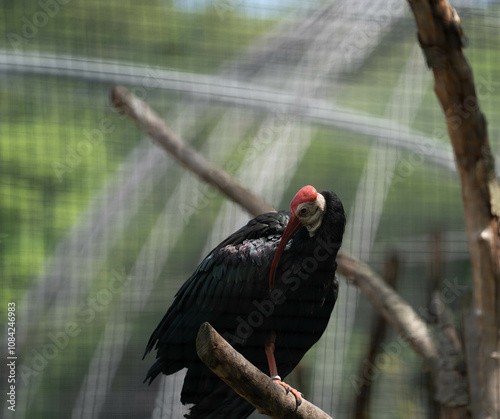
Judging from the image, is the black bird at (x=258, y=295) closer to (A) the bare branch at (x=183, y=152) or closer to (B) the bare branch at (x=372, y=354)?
(A) the bare branch at (x=183, y=152)

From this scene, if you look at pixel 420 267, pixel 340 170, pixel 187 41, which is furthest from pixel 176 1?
pixel 420 267

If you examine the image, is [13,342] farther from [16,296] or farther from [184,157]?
[184,157]

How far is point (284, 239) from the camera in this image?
1221mm

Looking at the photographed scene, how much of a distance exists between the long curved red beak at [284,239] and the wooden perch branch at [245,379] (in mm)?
228

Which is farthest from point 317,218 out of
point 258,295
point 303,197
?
point 258,295

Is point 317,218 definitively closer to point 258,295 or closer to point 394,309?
point 258,295

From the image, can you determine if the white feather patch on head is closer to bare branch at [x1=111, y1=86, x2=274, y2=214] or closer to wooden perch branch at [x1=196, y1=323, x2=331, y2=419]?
wooden perch branch at [x1=196, y1=323, x2=331, y2=419]

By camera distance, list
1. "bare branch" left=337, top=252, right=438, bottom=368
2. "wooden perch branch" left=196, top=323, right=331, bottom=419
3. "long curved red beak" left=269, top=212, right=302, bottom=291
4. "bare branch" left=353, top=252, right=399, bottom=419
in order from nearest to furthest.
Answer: "wooden perch branch" left=196, top=323, right=331, bottom=419
"long curved red beak" left=269, top=212, right=302, bottom=291
"bare branch" left=337, top=252, right=438, bottom=368
"bare branch" left=353, top=252, right=399, bottom=419

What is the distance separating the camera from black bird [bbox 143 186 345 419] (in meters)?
1.24

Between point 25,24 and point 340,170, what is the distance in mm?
1385

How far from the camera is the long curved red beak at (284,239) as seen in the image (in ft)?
3.99

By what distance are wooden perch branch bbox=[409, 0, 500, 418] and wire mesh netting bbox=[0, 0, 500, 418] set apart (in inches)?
11.3

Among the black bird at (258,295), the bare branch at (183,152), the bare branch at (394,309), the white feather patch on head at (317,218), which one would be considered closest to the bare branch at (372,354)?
the bare branch at (394,309)

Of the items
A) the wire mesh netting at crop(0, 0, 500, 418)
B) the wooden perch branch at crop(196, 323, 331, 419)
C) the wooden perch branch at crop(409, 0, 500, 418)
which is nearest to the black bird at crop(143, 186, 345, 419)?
the wooden perch branch at crop(196, 323, 331, 419)
